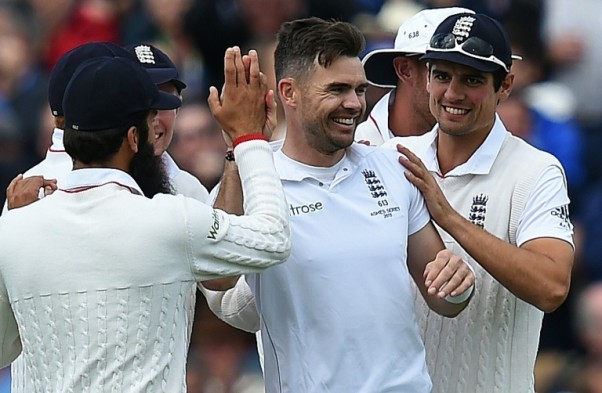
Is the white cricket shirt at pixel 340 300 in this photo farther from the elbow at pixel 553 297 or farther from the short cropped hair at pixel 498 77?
the short cropped hair at pixel 498 77

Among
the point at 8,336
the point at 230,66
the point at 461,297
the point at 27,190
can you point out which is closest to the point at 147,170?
the point at 230,66

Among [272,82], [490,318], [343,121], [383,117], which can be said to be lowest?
[272,82]

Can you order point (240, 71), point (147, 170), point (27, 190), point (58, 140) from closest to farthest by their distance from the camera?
point (147, 170) < point (240, 71) < point (27, 190) < point (58, 140)

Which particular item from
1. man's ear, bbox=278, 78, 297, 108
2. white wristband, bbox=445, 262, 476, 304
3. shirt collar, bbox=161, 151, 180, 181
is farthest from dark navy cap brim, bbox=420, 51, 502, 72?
shirt collar, bbox=161, 151, 180, 181

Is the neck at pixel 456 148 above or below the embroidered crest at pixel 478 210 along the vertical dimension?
above

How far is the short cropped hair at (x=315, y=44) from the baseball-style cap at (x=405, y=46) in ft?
3.43

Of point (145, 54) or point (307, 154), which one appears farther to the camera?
point (145, 54)

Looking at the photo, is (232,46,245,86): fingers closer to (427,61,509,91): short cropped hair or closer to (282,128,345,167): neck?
(282,128,345,167): neck

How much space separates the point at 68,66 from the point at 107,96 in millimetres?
764

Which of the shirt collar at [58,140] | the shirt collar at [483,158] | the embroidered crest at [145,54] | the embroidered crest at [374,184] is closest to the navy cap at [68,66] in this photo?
the shirt collar at [58,140]

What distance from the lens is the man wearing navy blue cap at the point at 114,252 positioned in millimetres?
3883

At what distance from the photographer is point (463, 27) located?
476 cm

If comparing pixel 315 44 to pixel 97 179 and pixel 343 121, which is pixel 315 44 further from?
pixel 97 179

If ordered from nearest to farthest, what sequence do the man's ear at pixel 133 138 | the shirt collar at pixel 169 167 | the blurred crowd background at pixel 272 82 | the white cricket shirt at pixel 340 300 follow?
the man's ear at pixel 133 138 < the white cricket shirt at pixel 340 300 < the shirt collar at pixel 169 167 < the blurred crowd background at pixel 272 82
